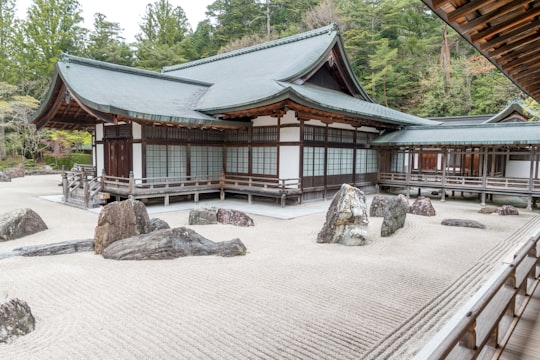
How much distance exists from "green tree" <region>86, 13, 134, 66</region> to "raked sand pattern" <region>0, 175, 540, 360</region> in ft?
114

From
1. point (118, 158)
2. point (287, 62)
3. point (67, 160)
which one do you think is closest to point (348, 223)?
point (118, 158)

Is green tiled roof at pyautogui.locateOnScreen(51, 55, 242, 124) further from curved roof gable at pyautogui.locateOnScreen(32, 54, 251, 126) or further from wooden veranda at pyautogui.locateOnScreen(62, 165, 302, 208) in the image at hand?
wooden veranda at pyautogui.locateOnScreen(62, 165, 302, 208)

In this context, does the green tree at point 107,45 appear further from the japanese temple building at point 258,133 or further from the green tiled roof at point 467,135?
the green tiled roof at point 467,135

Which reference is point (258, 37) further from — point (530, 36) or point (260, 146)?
point (530, 36)

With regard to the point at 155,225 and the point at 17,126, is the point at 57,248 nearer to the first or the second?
the point at 155,225

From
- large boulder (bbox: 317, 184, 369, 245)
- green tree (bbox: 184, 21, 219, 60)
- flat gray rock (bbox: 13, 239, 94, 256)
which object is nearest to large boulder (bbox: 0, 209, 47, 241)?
flat gray rock (bbox: 13, 239, 94, 256)

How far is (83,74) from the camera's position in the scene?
1316 centimetres

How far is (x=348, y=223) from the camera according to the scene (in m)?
7.78

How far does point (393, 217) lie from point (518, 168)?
12.2 meters

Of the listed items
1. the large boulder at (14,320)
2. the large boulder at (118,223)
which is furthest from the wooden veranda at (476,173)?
the large boulder at (14,320)

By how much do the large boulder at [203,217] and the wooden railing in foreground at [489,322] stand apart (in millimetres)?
7164

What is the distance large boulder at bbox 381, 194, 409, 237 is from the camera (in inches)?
Answer: 334

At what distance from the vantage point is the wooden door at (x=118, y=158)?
12.8 metres

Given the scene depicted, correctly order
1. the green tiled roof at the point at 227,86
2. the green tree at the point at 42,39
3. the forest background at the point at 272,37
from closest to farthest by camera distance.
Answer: the green tiled roof at the point at 227,86
the forest background at the point at 272,37
the green tree at the point at 42,39
